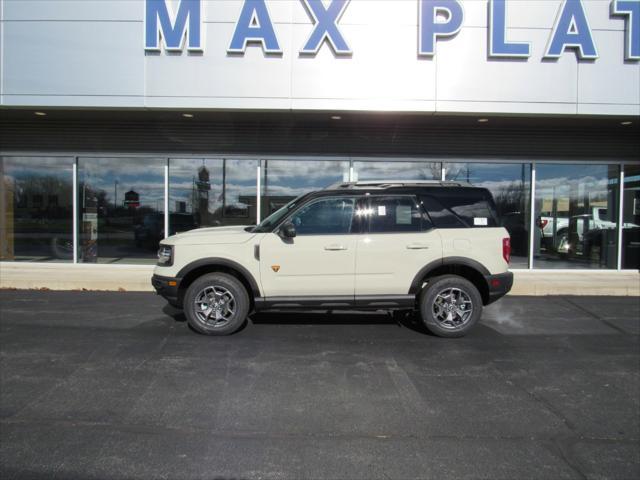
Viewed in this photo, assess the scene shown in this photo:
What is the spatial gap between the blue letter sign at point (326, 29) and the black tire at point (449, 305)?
5.38m

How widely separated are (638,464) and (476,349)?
259cm

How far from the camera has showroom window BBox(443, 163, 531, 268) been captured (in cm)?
1172

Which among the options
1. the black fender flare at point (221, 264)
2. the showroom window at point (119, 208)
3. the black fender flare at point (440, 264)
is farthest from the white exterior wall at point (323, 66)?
the black fender flare at point (221, 264)

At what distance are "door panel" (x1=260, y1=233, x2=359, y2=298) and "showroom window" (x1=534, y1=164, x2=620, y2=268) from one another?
298 inches

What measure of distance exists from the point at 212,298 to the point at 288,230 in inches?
52.6

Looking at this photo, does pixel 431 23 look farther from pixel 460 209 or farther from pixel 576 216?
pixel 576 216

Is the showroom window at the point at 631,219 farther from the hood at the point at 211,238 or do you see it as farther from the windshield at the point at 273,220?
the hood at the point at 211,238

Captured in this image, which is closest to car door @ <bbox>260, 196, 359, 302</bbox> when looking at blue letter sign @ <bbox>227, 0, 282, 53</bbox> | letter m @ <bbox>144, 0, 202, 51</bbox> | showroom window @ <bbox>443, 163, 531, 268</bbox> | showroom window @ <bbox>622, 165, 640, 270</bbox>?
blue letter sign @ <bbox>227, 0, 282, 53</bbox>

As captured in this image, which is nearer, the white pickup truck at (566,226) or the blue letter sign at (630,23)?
the blue letter sign at (630,23)

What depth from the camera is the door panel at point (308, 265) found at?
20.3 ft

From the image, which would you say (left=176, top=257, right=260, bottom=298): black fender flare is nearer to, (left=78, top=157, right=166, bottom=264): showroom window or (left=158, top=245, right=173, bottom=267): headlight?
(left=158, top=245, right=173, bottom=267): headlight

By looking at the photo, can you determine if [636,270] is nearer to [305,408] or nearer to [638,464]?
[638,464]

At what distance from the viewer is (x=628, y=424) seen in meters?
3.86

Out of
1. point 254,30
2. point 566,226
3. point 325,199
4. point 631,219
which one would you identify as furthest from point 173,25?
point 631,219
